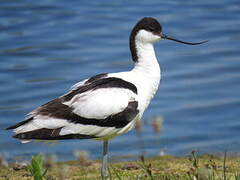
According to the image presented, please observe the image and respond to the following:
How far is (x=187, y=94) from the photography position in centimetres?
1283

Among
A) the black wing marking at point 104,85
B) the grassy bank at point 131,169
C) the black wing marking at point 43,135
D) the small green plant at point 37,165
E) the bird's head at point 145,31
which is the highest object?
the bird's head at point 145,31

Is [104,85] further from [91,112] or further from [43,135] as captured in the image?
[43,135]

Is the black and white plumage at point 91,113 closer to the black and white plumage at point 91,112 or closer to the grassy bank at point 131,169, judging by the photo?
the black and white plumage at point 91,112

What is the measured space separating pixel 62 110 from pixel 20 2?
1159cm

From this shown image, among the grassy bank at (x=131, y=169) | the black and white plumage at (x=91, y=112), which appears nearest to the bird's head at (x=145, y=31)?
the black and white plumage at (x=91, y=112)

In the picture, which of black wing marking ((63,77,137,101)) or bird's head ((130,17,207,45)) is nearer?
black wing marking ((63,77,137,101))

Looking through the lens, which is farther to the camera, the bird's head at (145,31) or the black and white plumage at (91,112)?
the bird's head at (145,31)

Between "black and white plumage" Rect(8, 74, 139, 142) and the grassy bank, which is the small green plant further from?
the grassy bank

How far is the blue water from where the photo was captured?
1145 cm

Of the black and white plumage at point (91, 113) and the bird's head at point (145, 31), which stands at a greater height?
the bird's head at point (145, 31)

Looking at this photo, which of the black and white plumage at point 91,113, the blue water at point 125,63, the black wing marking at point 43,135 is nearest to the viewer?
the black wing marking at point 43,135

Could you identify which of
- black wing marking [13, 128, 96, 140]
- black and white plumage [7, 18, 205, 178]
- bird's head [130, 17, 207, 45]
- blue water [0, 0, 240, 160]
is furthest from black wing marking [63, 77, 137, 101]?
blue water [0, 0, 240, 160]

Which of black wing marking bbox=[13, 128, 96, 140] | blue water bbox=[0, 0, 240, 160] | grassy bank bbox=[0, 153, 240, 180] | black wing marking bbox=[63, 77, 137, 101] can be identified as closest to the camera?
black wing marking bbox=[13, 128, 96, 140]

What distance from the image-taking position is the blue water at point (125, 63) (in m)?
11.4
